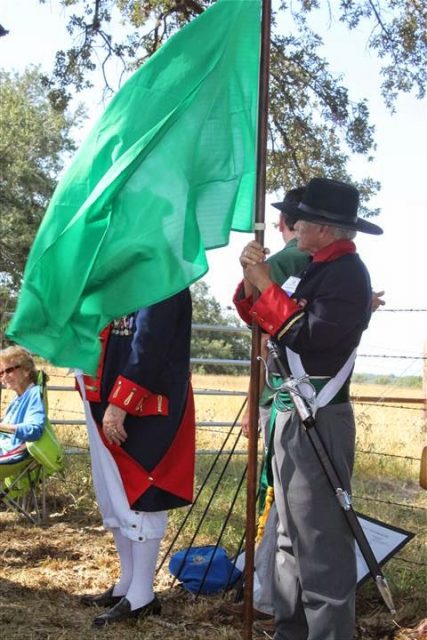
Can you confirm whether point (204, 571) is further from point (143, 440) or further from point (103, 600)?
point (143, 440)

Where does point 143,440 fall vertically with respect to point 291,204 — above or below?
below

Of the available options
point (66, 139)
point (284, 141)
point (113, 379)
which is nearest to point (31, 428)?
point (113, 379)

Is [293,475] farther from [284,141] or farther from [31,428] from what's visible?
[284,141]

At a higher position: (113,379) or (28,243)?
(28,243)

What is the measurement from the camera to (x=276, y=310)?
3.21m

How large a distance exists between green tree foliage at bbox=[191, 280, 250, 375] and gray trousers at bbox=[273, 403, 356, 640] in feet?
77.9

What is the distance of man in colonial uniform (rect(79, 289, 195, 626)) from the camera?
13.1ft

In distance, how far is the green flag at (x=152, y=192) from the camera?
129 inches

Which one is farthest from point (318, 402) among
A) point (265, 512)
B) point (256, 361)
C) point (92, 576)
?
point (92, 576)

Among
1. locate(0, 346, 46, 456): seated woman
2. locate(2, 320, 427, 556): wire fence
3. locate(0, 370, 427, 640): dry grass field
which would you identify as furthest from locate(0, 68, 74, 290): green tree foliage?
locate(0, 346, 46, 456): seated woman

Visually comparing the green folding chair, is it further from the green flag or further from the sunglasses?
the green flag

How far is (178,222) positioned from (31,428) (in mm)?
2895

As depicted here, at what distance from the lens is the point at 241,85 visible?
3.63 meters

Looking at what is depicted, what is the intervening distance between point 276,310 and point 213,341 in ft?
100
